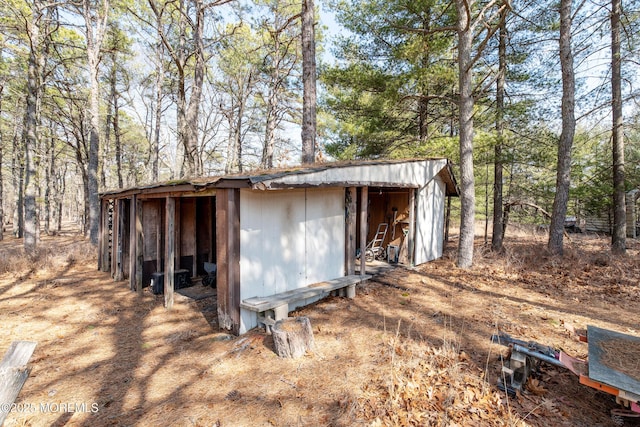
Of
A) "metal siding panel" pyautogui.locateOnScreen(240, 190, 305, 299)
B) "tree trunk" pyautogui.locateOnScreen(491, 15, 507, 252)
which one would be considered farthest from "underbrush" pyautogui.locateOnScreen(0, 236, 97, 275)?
"tree trunk" pyautogui.locateOnScreen(491, 15, 507, 252)

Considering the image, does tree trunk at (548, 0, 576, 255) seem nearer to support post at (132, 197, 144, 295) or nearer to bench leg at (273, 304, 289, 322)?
bench leg at (273, 304, 289, 322)

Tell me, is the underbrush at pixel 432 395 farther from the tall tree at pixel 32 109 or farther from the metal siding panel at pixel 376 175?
the tall tree at pixel 32 109

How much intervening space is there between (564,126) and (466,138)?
2.94m

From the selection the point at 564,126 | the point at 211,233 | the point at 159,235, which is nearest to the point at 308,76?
the point at 211,233

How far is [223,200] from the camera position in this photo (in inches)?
175

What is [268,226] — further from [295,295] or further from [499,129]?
[499,129]

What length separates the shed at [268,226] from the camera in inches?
175

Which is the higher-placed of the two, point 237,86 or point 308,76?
point 237,86

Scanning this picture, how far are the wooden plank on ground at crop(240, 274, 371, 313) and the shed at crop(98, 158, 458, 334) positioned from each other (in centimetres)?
10

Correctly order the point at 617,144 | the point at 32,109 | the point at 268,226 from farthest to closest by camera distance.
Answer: the point at 32,109 → the point at 617,144 → the point at 268,226

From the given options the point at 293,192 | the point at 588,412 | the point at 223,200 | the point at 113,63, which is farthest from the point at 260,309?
the point at 113,63

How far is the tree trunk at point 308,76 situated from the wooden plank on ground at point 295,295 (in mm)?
3845

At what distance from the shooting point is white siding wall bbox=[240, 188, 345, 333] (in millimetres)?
4586

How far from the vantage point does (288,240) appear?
531cm
